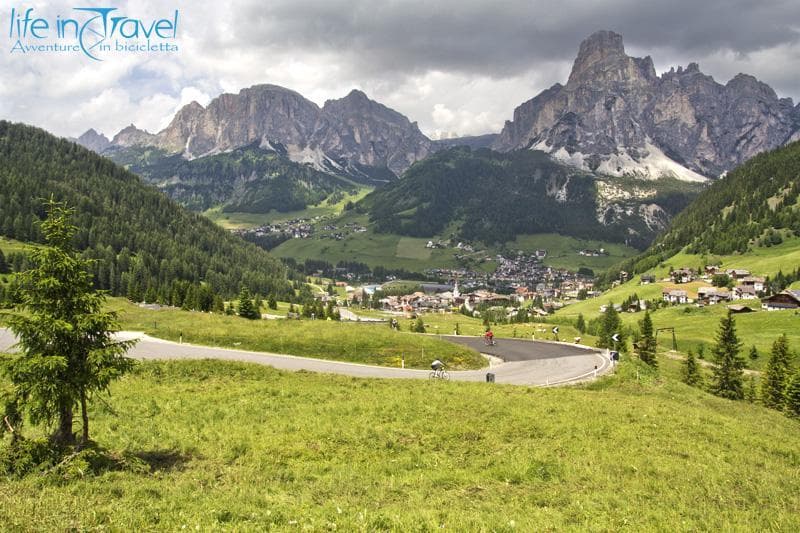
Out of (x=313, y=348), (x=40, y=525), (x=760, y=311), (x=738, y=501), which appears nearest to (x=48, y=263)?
(x=40, y=525)

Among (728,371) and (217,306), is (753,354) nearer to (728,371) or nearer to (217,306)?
(728,371)

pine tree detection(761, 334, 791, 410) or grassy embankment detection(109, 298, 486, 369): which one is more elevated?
grassy embankment detection(109, 298, 486, 369)

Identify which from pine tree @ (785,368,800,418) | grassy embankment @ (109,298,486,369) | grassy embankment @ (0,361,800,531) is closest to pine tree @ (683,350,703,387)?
pine tree @ (785,368,800,418)

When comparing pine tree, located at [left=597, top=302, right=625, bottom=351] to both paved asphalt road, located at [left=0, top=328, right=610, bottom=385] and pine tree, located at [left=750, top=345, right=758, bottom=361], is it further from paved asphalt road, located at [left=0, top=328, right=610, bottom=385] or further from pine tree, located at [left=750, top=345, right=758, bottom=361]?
pine tree, located at [left=750, top=345, right=758, bottom=361]

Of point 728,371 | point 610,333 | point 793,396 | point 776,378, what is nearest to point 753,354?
point 610,333

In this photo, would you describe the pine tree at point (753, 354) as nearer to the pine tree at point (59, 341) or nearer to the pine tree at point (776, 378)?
the pine tree at point (776, 378)

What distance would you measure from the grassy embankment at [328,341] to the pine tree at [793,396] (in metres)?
38.7

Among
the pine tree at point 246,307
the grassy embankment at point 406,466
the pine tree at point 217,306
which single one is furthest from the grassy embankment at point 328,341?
the pine tree at point 217,306

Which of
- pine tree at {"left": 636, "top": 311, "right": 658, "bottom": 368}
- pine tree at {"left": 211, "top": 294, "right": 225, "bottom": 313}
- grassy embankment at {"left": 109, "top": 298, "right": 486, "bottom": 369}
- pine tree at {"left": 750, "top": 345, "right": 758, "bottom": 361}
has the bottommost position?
pine tree at {"left": 750, "top": 345, "right": 758, "bottom": 361}

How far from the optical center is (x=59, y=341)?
1616 centimetres

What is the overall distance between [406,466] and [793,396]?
6150cm

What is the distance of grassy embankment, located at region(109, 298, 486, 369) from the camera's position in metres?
50.9

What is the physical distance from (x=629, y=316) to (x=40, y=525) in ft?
632

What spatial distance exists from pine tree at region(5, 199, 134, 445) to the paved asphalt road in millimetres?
25423
